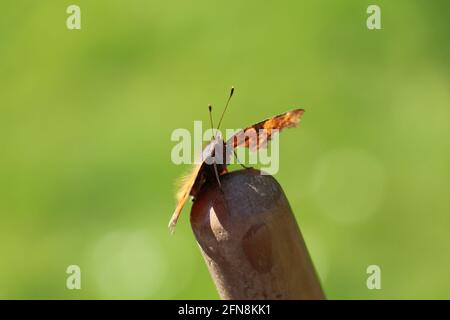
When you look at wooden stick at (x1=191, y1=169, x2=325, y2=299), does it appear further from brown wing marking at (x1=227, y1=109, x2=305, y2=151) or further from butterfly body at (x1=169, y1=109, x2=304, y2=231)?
brown wing marking at (x1=227, y1=109, x2=305, y2=151)

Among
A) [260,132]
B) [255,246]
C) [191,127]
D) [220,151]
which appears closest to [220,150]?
[220,151]

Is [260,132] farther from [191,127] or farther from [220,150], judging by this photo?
[191,127]

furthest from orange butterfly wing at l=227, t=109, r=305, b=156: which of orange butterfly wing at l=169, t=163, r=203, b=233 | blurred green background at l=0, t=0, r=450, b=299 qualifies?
blurred green background at l=0, t=0, r=450, b=299

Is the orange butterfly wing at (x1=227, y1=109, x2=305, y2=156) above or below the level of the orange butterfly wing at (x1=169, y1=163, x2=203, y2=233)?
above

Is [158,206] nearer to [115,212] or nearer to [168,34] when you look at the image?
[115,212]

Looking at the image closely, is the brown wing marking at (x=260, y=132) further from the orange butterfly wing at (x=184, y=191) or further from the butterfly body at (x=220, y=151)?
the orange butterfly wing at (x=184, y=191)

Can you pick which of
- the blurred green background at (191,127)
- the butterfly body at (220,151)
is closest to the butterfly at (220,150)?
the butterfly body at (220,151)

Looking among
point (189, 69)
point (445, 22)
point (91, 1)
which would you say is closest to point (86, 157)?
point (189, 69)
